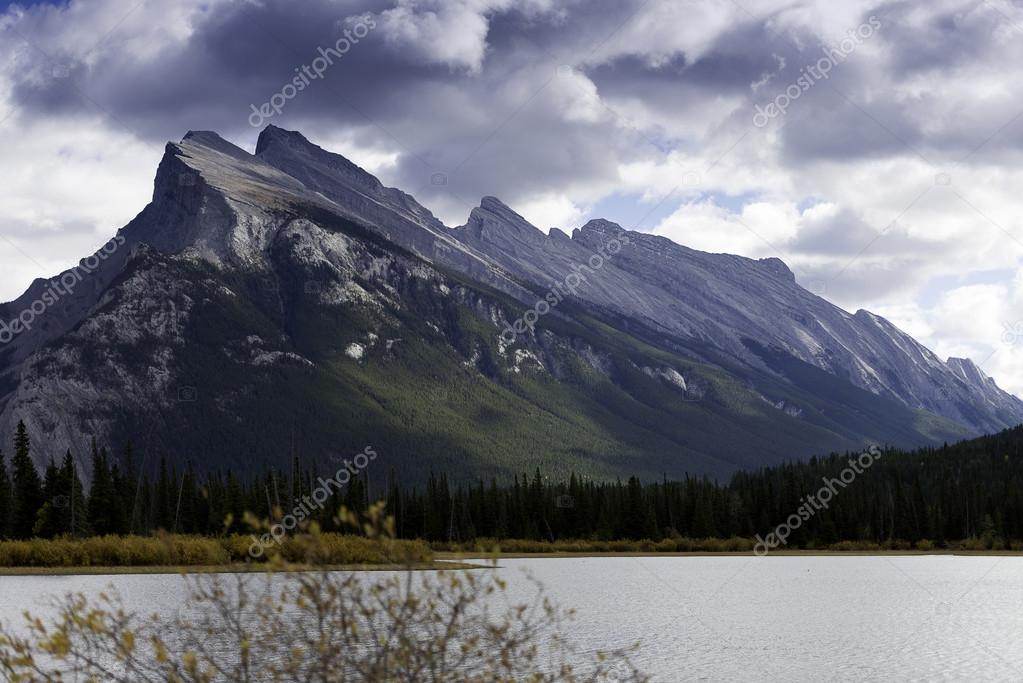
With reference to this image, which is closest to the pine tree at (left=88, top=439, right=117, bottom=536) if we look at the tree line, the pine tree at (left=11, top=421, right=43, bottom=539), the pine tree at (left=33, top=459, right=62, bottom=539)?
the tree line

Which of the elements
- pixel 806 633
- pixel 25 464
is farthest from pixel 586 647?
pixel 25 464

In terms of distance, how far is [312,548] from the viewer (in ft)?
39.7

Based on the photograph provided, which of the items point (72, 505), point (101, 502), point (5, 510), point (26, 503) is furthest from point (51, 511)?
point (101, 502)

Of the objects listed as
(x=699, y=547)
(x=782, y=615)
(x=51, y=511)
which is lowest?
(x=782, y=615)

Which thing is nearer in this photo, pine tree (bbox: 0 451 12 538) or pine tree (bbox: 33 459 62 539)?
pine tree (bbox: 33 459 62 539)

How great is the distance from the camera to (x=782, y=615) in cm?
5378

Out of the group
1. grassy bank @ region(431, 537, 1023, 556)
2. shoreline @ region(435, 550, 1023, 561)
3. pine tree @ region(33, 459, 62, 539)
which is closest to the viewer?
pine tree @ region(33, 459, 62, 539)

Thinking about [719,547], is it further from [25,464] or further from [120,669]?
[120,669]

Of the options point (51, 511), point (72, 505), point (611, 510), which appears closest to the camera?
point (72, 505)

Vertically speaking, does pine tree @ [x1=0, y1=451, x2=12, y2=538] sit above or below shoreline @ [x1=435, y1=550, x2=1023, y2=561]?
above

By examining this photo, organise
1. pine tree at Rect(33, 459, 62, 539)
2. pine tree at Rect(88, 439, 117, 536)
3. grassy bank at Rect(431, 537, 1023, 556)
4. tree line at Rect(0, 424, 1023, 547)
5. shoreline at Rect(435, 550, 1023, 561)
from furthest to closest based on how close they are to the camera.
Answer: tree line at Rect(0, 424, 1023, 547)
grassy bank at Rect(431, 537, 1023, 556)
shoreline at Rect(435, 550, 1023, 561)
pine tree at Rect(88, 439, 117, 536)
pine tree at Rect(33, 459, 62, 539)

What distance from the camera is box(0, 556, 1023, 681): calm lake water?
36.4 metres

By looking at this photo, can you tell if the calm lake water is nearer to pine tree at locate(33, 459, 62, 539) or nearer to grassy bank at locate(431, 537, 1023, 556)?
grassy bank at locate(431, 537, 1023, 556)

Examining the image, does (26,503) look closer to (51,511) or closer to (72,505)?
(51,511)
